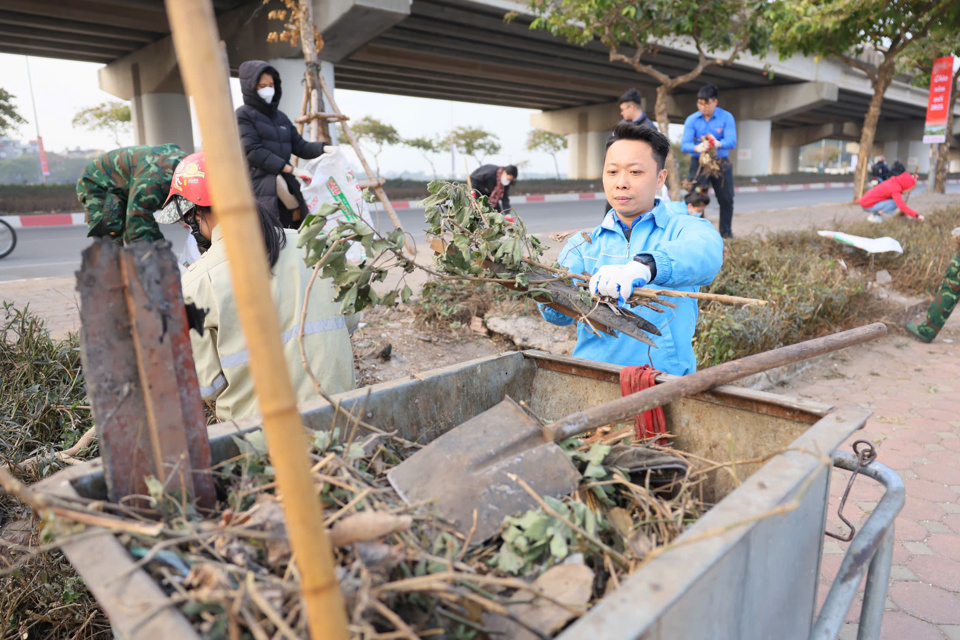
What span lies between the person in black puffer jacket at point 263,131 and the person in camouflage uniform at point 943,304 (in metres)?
5.21

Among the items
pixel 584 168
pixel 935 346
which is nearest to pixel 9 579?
pixel 935 346

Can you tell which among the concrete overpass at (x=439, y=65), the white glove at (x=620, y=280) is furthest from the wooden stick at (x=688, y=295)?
the concrete overpass at (x=439, y=65)

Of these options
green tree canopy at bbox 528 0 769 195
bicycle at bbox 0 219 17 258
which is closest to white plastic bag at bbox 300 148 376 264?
green tree canopy at bbox 528 0 769 195

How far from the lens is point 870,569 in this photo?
56.7 inches

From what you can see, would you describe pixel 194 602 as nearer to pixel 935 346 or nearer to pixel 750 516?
pixel 750 516

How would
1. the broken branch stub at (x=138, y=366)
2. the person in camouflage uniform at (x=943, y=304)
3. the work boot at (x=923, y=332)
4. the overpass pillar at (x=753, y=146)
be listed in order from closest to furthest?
the broken branch stub at (x=138, y=366) → the person in camouflage uniform at (x=943, y=304) → the work boot at (x=923, y=332) → the overpass pillar at (x=753, y=146)

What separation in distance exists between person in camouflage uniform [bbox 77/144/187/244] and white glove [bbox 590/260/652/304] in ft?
8.53

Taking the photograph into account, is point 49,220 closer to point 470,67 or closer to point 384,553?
point 470,67

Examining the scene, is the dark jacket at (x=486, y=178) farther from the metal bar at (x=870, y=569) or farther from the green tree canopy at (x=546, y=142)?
the green tree canopy at (x=546, y=142)

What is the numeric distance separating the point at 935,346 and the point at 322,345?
5.79 metres

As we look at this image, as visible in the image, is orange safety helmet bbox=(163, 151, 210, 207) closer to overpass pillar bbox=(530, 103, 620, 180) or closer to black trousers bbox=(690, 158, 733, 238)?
black trousers bbox=(690, 158, 733, 238)

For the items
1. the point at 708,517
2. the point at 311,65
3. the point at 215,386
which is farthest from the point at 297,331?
the point at 311,65

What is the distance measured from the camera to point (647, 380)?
5.89ft

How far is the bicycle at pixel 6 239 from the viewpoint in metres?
8.41
